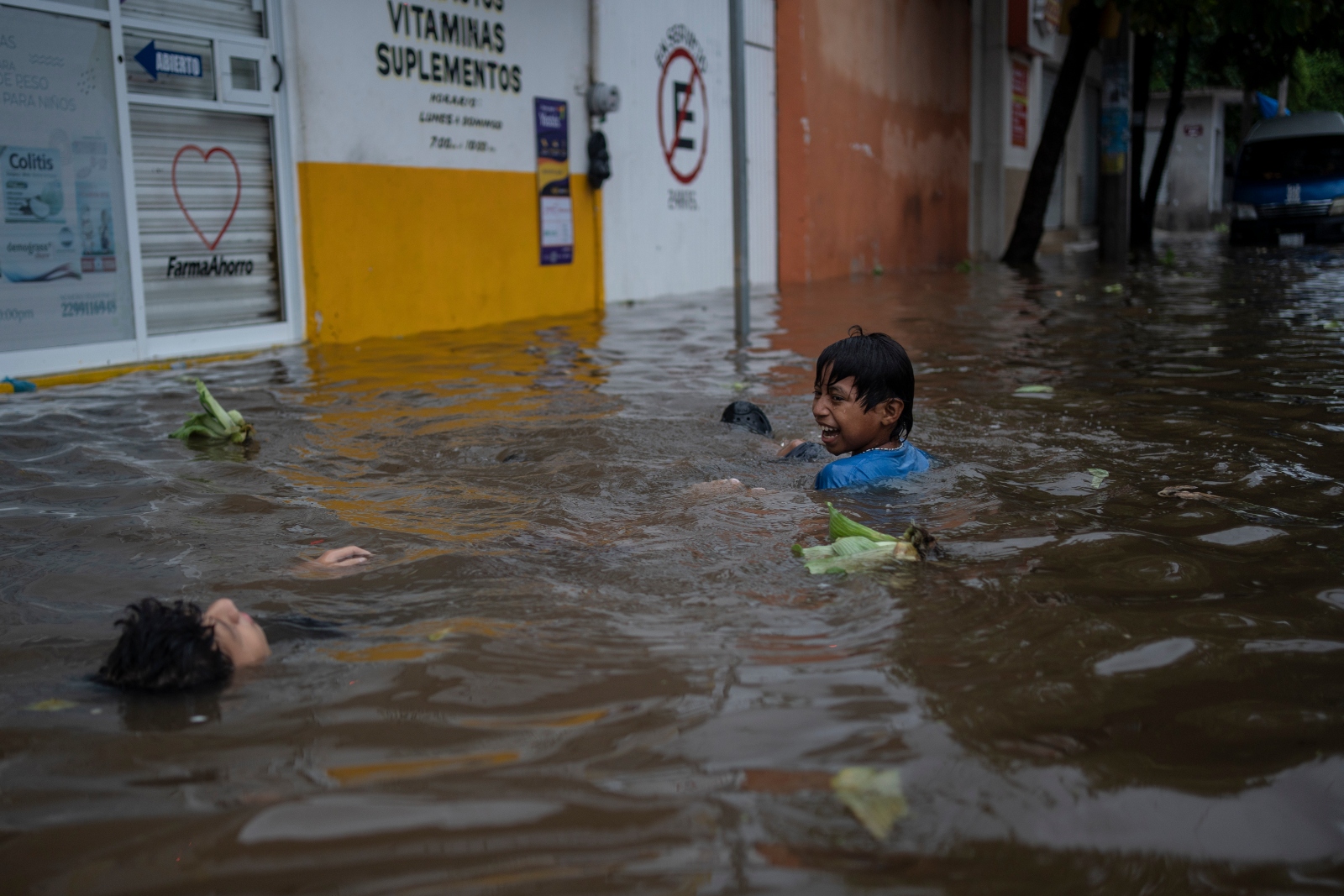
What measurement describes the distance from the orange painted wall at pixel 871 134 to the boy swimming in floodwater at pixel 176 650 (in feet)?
44.2

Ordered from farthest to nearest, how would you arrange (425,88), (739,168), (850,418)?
(425,88) < (739,168) < (850,418)

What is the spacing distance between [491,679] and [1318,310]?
31.6 feet

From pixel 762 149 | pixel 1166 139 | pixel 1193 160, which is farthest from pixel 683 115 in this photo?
pixel 1193 160

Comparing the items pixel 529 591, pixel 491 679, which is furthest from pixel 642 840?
pixel 529 591

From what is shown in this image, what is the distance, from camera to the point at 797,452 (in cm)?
467

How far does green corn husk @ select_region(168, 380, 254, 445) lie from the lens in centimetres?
489

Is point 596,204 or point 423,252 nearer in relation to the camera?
point 423,252

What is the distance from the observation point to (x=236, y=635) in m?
2.43

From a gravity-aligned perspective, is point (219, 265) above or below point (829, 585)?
above

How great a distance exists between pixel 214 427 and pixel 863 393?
9.12 feet

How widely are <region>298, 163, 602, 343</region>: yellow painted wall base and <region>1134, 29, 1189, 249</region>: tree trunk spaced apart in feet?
51.5

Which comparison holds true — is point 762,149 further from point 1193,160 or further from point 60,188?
point 1193,160

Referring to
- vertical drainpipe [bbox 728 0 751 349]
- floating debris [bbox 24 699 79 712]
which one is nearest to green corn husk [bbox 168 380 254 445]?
floating debris [bbox 24 699 79 712]

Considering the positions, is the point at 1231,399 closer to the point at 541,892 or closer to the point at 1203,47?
the point at 541,892
